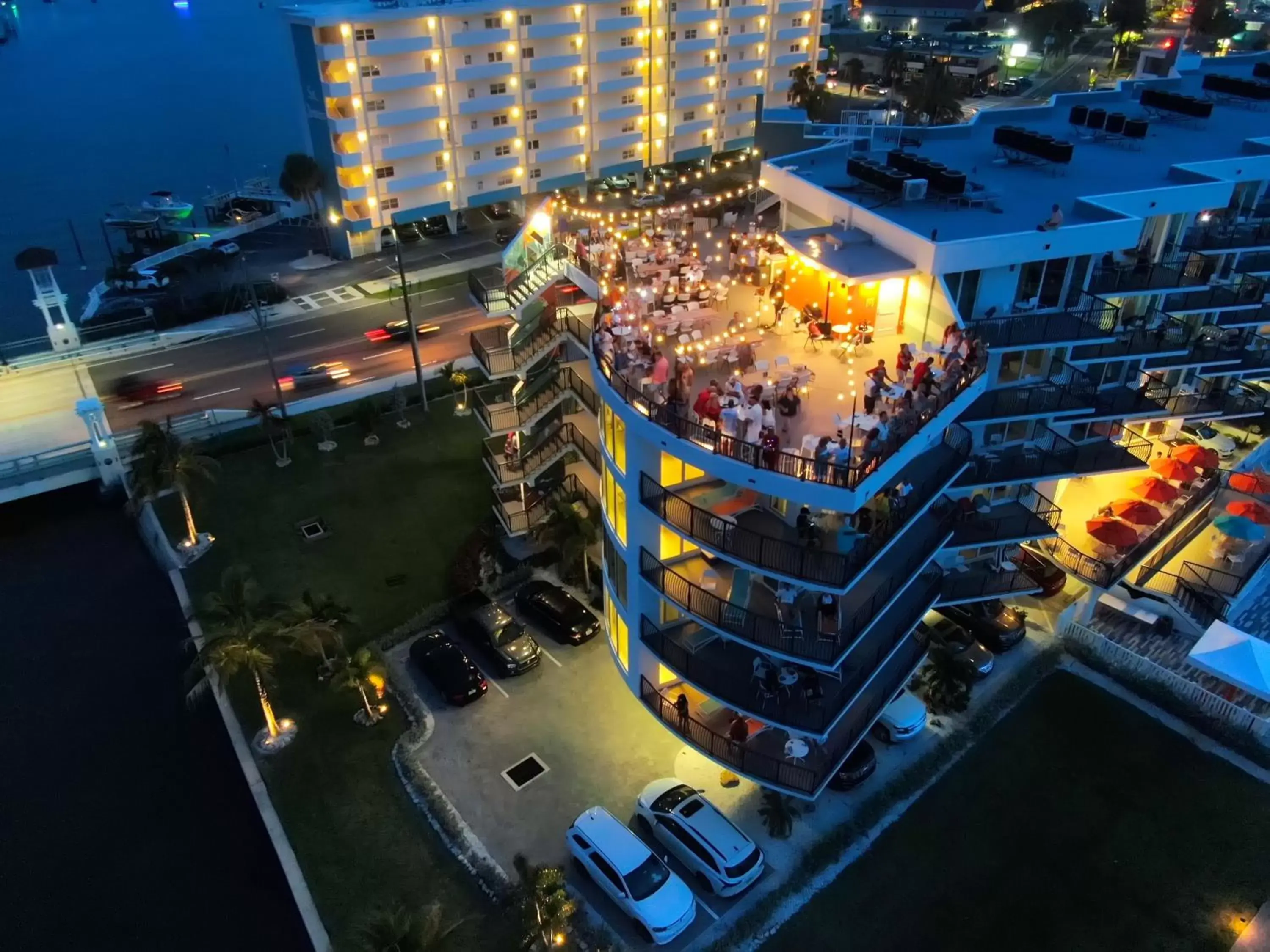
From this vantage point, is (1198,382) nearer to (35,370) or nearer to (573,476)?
(573,476)

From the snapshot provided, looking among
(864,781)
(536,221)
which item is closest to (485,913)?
(864,781)

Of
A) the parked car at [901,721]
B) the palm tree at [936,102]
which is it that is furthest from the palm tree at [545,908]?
the palm tree at [936,102]

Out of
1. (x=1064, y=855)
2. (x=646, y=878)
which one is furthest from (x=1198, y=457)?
(x=646, y=878)

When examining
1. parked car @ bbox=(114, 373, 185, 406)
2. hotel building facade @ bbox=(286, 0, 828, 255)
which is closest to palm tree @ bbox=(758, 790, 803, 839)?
parked car @ bbox=(114, 373, 185, 406)

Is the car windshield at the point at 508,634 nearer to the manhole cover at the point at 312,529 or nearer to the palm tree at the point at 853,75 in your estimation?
the manhole cover at the point at 312,529

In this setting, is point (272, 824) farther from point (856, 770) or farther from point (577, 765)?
point (856, 770)
